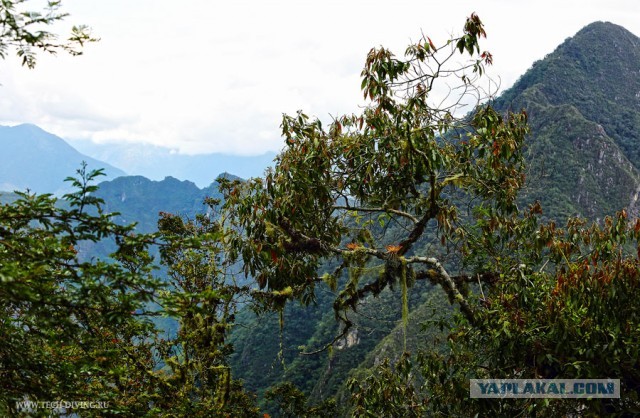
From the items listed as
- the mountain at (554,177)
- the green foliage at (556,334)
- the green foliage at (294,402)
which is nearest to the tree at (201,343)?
the green foliage at (294,402)

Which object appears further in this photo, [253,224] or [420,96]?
[253,224]

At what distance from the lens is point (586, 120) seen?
6391cm

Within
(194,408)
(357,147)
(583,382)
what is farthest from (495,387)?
(194,408)

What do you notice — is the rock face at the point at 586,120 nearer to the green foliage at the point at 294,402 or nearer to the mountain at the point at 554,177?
the mountain at the point at 554,177

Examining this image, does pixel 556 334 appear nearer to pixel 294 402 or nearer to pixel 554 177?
pixel 294 402

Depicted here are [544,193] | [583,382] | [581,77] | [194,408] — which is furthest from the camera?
[581,77]

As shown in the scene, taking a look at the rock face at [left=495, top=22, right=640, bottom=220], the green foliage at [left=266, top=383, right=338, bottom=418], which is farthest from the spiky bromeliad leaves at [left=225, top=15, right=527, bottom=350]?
the rock face at [left=495, top=22, right=640, bottom=220]

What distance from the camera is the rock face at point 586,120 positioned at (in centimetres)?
5306

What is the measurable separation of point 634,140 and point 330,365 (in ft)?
194

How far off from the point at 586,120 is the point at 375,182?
6831 centimetres

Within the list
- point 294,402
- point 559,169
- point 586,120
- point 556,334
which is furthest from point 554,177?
point 556,334

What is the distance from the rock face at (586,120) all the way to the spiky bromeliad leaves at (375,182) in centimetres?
3769

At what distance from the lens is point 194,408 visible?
248 inches

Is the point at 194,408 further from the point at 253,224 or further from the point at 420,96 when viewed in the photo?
the point at 420,96
